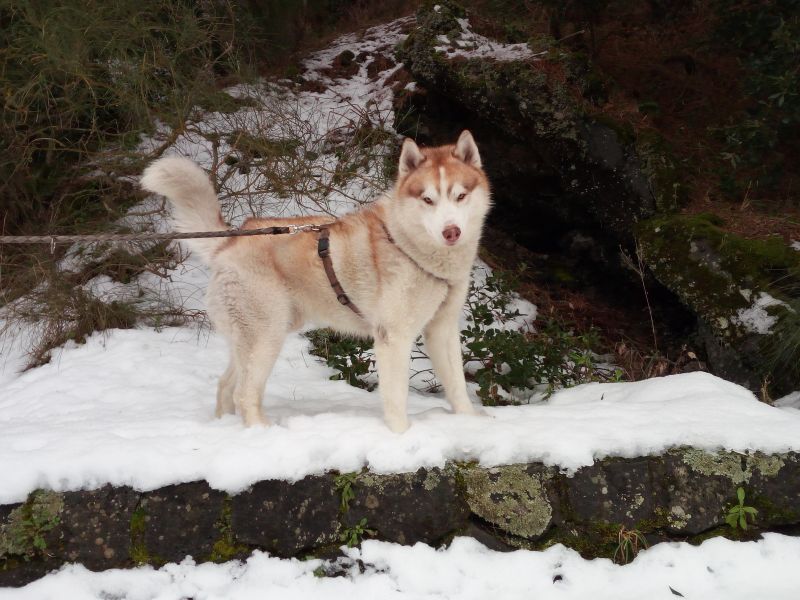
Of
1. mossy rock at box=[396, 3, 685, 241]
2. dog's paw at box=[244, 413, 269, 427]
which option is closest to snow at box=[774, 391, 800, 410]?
mossy rock at box=[396, 3, 685, 241]

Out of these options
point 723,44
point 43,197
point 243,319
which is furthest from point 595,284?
point 43,197

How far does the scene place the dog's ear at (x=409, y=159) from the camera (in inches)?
127

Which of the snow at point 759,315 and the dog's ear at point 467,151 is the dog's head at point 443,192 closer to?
the dog's ear at point 467,151

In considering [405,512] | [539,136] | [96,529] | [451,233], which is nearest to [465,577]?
[405,512]

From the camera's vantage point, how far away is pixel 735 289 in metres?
5.20

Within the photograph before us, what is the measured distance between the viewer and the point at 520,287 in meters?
7.07

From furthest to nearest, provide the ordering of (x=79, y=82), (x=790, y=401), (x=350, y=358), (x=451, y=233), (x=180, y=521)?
(x=79, y=82) → (x=350, y=358) → (x=790, y=401) → (x=451, y=233) → (x=180, y=521)

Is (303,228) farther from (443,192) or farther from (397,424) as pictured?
(397,424)

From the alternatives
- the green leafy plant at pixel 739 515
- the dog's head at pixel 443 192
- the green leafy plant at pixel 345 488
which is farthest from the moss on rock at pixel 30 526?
the green leafy plant at pixel 739 515

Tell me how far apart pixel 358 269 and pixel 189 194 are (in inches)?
43.7

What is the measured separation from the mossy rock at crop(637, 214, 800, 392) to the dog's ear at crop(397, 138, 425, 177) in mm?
3477

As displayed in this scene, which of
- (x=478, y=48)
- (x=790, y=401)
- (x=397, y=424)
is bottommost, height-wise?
(x=790, y=401)

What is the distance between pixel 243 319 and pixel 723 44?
694cm

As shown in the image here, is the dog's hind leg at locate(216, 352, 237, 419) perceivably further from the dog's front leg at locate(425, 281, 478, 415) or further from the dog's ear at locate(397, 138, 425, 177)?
the dog's ear at locate(397, 138, 425, 177)
